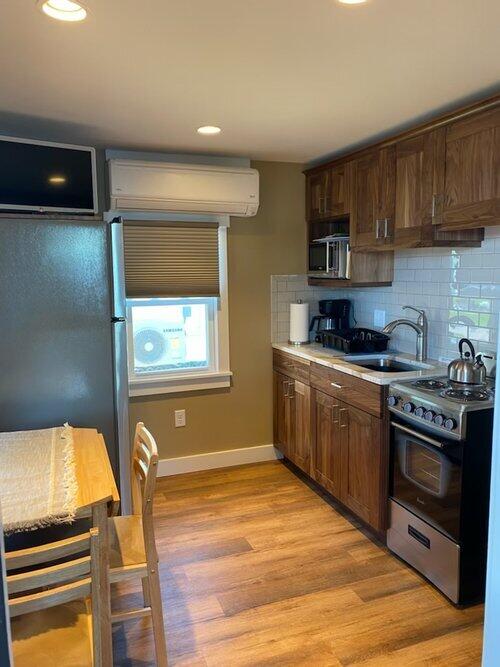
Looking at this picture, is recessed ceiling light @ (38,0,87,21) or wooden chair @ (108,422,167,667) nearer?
recessed ceiling light @ (38,0,87,21)

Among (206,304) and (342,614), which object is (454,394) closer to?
(342,614)

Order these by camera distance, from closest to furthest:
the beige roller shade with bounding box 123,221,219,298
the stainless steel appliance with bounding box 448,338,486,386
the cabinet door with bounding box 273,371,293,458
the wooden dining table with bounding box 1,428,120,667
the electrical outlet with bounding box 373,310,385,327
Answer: the wooden dining table with bounding box 1,428,120,667 < the stainless steel appliance with bounding box 448,338,486,386 < the beige roller shade with bounding box 123,221,219,298 < the electrical outlet with bounding box 373,310,385,327 < the cabinet door with bounding box 273,371,293,458

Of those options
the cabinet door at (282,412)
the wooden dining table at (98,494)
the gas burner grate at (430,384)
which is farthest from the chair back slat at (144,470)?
the cabinet door at (282,412)

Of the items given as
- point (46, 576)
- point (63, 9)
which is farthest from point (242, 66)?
point (46, 576)

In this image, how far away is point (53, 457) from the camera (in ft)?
6.64

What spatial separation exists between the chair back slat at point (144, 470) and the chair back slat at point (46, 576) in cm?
50

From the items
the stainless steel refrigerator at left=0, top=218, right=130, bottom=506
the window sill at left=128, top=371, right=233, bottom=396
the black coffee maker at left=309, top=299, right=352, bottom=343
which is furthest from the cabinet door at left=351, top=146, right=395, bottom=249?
the stainless steel refrigerator at left=0, top=218, right=130, bottom=506

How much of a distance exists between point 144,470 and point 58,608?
1.87 ft

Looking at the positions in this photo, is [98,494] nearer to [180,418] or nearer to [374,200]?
[180,418]

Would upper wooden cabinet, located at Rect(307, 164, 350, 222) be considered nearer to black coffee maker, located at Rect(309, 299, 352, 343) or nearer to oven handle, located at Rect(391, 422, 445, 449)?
black coffee maker, located at Rect(309, 299, 352, 343)

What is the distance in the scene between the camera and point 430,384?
8.54ft

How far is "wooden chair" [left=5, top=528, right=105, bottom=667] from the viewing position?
1311 mm

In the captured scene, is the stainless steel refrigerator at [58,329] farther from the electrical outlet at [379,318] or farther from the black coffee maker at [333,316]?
the electrical outlet at [379,318]

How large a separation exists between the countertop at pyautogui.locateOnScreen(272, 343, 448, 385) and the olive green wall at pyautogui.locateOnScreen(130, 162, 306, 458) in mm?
283
